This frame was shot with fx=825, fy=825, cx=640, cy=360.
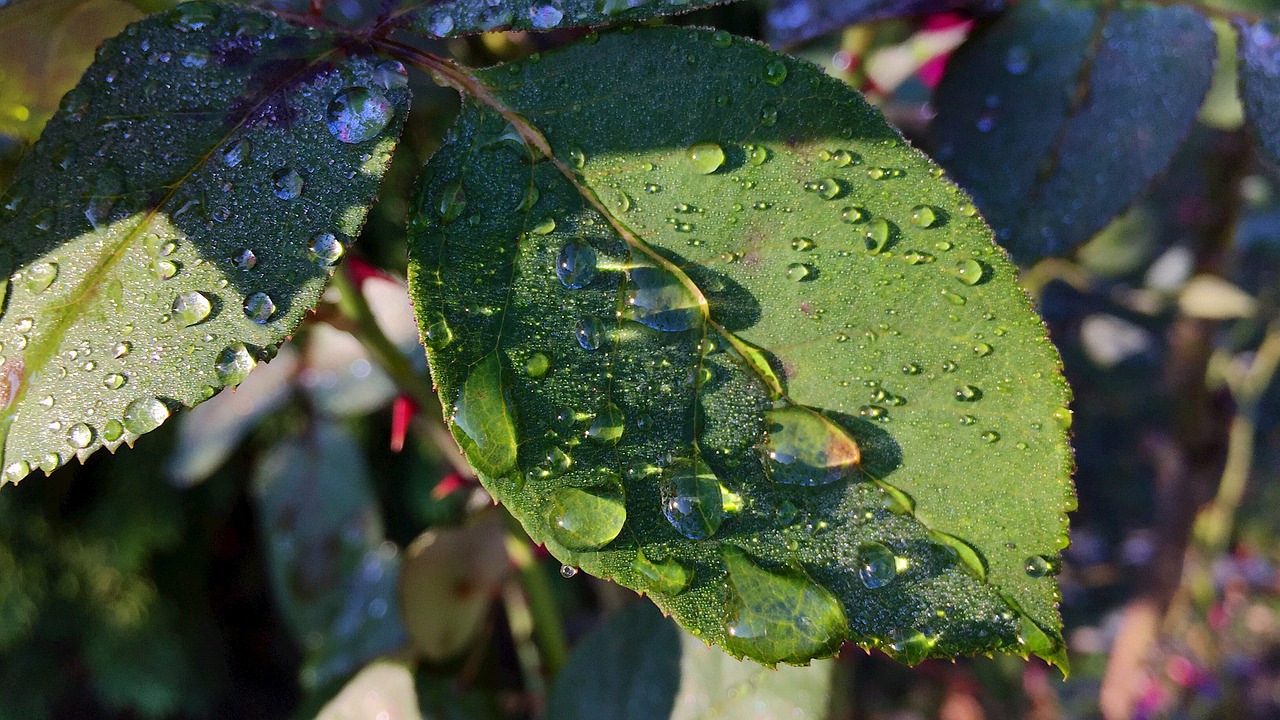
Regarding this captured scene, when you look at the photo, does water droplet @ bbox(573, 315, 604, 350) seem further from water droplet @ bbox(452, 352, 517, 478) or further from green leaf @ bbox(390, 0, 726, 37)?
green leaf @ bbox(390, 0, 726, 37)

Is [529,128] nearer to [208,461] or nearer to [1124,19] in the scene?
[1124,19]

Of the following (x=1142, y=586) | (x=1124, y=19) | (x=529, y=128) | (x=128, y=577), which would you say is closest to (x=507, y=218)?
(x=529, y=128)

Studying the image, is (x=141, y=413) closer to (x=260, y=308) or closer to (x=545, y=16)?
(x=260, y=308)

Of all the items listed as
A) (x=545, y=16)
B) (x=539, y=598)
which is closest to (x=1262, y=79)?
(x=545, y=16)

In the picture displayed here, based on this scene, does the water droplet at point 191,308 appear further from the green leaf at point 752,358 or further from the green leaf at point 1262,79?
the green leaf at point 1262,79

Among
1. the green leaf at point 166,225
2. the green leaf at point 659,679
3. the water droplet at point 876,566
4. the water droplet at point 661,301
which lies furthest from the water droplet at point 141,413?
the green leaf at point 659,679

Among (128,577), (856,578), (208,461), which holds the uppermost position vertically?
(856,578)

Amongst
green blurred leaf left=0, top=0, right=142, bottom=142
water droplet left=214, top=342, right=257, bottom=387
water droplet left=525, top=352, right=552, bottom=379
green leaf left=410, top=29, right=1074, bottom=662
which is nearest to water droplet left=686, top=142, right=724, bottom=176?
green leaf left=410, top=29, right=1074, bottom=662
